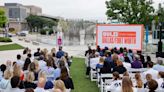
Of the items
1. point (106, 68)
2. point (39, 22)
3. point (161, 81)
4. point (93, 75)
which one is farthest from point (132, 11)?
point (39, 22)

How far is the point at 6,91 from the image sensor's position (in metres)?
9.72

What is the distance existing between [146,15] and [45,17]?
12267 centimetres

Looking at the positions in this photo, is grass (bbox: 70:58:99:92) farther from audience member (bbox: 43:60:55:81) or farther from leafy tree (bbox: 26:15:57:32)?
leafy tree (bbox: 26:15:57:32)

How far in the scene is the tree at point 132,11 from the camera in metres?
43.7

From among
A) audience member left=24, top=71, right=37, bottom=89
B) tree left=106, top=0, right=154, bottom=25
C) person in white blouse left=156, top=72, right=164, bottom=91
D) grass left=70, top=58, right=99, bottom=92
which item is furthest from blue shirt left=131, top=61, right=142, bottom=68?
tree left=106, top=0, right=154, bottom=25

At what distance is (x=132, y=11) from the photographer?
44219mm

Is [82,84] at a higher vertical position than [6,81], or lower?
lower

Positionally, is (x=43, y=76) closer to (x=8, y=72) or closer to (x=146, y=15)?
(x=8, y=72)

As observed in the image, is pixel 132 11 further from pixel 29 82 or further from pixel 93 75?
pixel 29 82

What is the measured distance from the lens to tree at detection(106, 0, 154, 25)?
43719 mm

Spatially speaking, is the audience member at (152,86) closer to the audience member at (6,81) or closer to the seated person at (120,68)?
the audience member at (6,81)

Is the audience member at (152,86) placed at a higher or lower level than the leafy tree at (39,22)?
higher

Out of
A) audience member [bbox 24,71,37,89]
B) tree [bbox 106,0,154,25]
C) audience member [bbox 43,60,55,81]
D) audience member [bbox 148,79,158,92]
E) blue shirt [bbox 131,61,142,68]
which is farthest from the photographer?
tree [bbox 106,0,154,25]

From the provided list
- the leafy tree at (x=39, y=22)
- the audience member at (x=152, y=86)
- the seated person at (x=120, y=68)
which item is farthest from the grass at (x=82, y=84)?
the leafy tree at (x=39, y=22)
